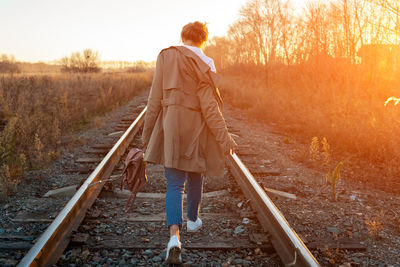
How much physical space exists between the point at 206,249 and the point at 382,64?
409 inches

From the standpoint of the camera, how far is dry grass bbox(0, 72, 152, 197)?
524cm

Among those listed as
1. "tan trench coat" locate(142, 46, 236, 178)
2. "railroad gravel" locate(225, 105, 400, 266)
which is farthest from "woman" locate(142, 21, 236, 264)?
"railroad gravel" locate(225, 105, 400, 266)

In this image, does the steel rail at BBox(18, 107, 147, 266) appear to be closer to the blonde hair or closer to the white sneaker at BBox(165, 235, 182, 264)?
the white sneaker at BBox(165, 235, 182, 264)

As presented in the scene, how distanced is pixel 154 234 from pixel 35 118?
18.2ft

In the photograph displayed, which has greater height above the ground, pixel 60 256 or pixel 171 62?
pixel 171 62

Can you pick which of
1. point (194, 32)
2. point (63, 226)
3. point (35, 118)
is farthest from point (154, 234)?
point (35, 118)

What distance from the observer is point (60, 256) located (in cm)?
274

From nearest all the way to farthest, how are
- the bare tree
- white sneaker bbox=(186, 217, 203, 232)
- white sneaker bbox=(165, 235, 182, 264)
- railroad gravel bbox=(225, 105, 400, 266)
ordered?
white sneaker bbox=(165, 235, 182, 264)
railroad gravel bbox=(225, 105, 400, 266)
white sneaker bbox=(186, 217, 203, 232)
the bare tree

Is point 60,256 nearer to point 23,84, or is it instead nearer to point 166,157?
point 166,157

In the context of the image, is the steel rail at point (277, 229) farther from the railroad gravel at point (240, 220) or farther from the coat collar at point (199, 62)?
the coat collar at point (199, 62)

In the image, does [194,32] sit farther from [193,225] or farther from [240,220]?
[240,220]

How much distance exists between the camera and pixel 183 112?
111 inches

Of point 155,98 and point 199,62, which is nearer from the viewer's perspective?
point 199,62

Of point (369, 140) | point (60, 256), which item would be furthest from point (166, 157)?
point (369, 140)
